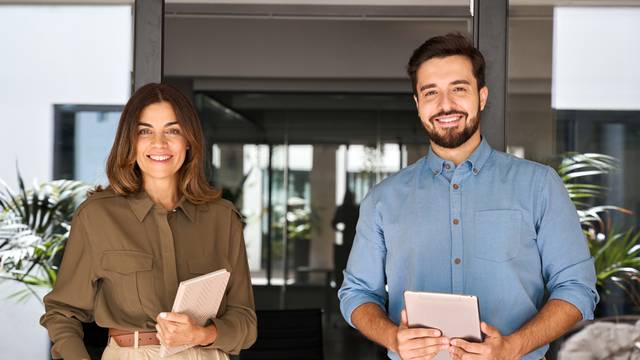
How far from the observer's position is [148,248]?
2521mm

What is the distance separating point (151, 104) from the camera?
8.29ft

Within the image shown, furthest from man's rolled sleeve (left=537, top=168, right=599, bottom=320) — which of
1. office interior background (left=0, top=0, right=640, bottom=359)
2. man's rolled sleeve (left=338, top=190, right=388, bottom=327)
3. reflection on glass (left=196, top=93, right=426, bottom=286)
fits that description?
reflection on glass (left=196, top=93, right=426, bottom=286)

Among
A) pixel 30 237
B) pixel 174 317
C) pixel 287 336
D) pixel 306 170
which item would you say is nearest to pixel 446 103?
pixel 174 317

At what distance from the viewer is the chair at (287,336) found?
4809 mm

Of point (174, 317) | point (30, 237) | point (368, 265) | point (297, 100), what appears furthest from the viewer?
point (297, 100)

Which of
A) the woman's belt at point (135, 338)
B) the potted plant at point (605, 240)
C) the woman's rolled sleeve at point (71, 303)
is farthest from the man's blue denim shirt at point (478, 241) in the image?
the potted plant at point (605, 240)

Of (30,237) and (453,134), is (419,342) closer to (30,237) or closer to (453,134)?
(453,134)

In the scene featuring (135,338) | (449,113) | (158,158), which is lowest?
(135,338)

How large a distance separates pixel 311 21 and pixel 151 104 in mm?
5617

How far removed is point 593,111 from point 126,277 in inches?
152

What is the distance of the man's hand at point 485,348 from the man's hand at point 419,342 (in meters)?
0.03

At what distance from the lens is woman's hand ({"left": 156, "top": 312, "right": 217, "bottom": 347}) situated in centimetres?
227

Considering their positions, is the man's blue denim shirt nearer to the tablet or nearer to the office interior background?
the tablet

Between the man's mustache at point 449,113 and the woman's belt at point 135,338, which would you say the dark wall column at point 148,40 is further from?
the man's mustache at point 449,113
